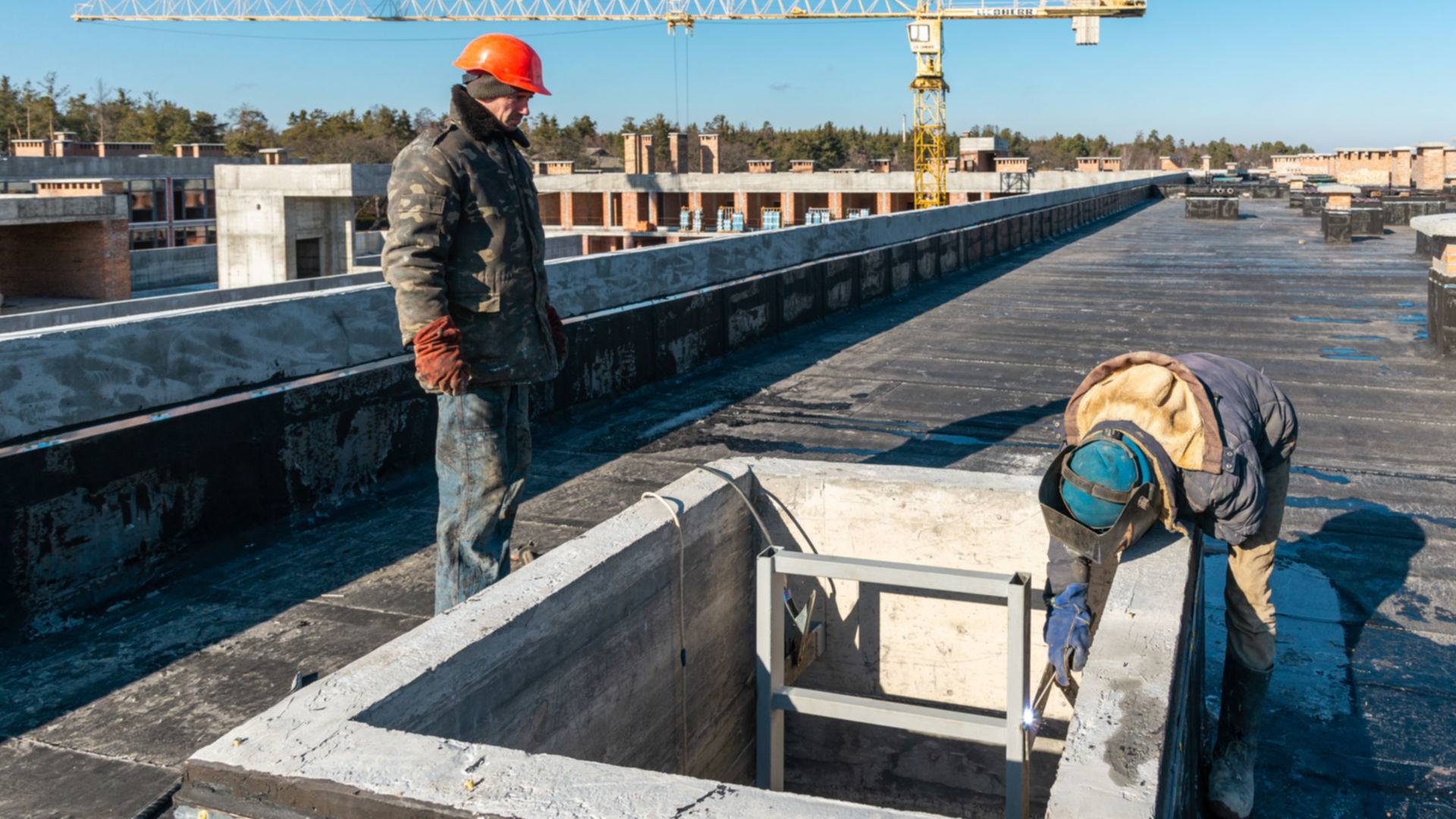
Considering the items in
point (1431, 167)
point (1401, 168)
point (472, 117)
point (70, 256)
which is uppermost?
point (1401, 168)

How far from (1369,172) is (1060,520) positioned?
81703mm

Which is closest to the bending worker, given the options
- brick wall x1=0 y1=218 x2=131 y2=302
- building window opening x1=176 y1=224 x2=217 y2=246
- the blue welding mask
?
the blue welding mask

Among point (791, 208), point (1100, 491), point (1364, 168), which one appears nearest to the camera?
point (1100, 491)

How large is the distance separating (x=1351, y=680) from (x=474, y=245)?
399 centimetres

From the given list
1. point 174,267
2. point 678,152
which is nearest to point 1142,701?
point 174,267

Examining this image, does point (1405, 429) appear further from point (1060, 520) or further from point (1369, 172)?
point (1369, 172)

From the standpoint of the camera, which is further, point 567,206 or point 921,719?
point 567,206

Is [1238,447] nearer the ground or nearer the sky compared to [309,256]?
nearer the ground

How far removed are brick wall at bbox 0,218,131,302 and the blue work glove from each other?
43.8 m

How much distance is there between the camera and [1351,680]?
4.77m

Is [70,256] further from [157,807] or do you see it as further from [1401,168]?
[1401,168]

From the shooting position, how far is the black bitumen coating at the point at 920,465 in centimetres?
405

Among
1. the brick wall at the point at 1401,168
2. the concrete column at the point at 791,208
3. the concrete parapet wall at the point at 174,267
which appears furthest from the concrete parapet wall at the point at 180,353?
the brick wall at the point at 1401,168

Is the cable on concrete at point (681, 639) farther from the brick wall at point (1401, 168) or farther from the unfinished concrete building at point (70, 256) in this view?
the brick wall at point (1401, 168)
